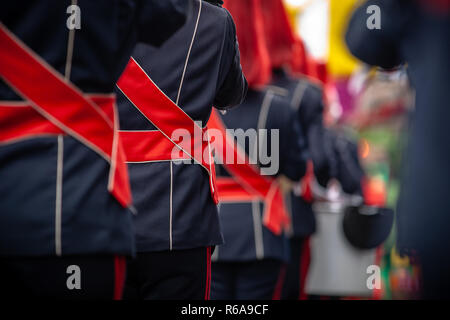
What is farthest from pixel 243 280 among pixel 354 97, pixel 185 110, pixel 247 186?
pixel 354 97

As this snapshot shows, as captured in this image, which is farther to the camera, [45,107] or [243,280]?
[243,280]

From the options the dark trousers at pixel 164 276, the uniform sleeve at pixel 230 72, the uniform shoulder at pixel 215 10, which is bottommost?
the dark trousers at pixel 164 276

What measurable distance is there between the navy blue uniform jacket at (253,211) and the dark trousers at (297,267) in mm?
545

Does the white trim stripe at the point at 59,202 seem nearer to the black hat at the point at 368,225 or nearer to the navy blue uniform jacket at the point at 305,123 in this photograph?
the black hat at the point at 368,225

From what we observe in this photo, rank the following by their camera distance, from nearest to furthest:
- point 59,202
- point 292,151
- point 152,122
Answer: point 59,202
point 152,122
point 292,151

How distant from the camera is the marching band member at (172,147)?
1.58 metres

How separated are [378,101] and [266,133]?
2.96 m

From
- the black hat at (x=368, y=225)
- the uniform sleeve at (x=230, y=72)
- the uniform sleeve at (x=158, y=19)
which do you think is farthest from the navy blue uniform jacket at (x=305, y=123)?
the uniform sleeve at (x=158, y=19)

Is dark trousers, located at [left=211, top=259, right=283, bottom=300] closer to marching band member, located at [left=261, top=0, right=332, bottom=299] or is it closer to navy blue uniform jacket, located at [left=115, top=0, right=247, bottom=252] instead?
marching band member, located at [left=261, top=0, right=332, bottom=299]

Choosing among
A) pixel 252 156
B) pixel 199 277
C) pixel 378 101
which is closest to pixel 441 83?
pixel 199 277

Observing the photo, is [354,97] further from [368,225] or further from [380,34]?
[380,34]

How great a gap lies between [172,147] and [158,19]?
1.29 feet

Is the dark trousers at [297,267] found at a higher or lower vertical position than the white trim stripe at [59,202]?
lower

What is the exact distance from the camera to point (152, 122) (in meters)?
1.58
